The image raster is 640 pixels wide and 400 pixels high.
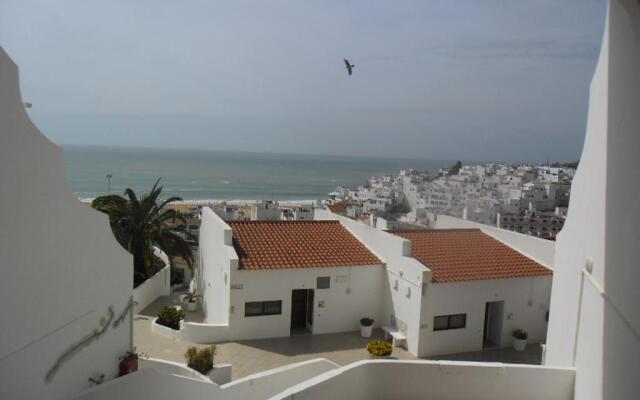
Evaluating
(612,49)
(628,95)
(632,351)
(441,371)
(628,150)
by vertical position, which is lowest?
(441,371)

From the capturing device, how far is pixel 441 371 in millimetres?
8062

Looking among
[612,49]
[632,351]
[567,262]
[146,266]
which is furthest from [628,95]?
[146,266]

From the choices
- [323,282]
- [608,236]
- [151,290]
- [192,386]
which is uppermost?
[608,236]

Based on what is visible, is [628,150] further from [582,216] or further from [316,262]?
[316,262]

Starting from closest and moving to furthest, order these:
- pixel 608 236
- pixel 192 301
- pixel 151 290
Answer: pixel 608 236 → pixel 192 301 → pixel 151 290

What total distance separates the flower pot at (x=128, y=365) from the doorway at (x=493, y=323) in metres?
9.46

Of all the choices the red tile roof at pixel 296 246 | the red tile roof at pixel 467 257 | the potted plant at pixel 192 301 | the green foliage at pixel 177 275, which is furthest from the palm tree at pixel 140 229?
the red tile roof at pixel 467 257

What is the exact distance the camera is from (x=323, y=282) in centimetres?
1477

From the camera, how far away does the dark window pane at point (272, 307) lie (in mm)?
14297

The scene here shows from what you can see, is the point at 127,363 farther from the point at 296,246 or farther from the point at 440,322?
the point at 440,322

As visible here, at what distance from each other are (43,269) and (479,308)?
11.1 metres

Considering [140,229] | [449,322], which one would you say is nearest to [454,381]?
[449,322]

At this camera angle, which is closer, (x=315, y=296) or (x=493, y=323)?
(x=315, y=296)

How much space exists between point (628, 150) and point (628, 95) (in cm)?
57
